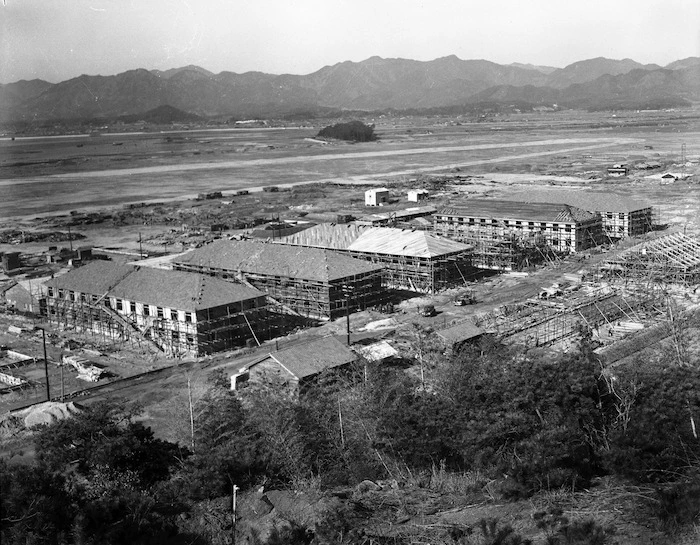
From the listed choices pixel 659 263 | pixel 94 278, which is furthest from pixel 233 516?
pixel 659 263

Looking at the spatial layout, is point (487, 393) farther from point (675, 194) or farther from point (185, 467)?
point (675, 194)

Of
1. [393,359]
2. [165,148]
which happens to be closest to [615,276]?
[393,359]

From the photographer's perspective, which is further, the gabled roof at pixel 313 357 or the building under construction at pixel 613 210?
the building under construction at pixel 613 210

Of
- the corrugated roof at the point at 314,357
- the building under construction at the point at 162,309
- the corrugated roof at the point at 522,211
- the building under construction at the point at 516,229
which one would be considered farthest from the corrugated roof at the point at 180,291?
the corrugated roof at the point at 522,211

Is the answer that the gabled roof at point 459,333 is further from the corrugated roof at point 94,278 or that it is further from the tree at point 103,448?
the corrugated roof at point 94,278

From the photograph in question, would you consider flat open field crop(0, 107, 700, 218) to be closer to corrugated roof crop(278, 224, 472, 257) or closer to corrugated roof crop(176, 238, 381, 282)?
corrugated roof crop(278, 224, 472, 257)

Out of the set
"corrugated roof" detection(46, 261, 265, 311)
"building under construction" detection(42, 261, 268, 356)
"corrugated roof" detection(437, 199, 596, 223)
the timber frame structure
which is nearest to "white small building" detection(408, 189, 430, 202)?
"corrugated roof" detection(437, 199, 596, 223)

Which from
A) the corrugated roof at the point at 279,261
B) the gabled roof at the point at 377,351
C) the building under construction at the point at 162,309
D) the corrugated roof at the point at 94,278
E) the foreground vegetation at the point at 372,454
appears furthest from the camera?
the corrugated roof at the point at 279,261

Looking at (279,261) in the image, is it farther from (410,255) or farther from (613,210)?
(613,210)
